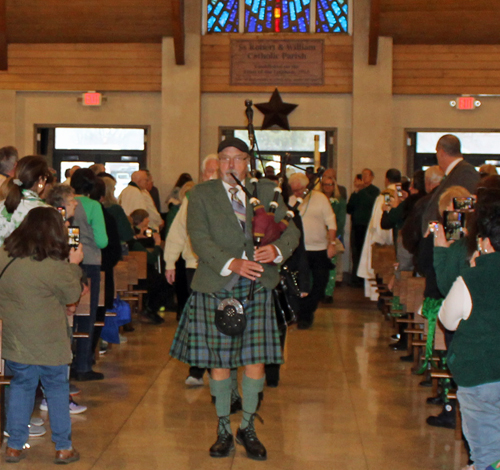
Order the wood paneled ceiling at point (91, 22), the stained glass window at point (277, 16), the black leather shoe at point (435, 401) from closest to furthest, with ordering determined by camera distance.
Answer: the black leather shoe at point (435, 401)
the wood paneled ceiling at point (91, 22)
the stained glass window at point (277, 16)

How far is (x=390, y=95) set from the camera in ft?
41.0

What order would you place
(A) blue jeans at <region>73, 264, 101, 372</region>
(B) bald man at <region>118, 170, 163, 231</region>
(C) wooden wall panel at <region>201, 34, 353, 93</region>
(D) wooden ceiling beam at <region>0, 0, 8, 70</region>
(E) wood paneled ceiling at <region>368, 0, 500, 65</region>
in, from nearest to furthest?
(A) blue jeans at <region>73, 264, 101, 372</region>, (B) bald man at <region>118, 170, 163, 231</region>, (D) wooden ceiling beam at <region>0, 0, 8, 70</region>, (E) wood paneled ceiling at <region>368, 0, 500, 65</region>, (C) wooden wall panel at <region>201, 34, 353, 93</region>

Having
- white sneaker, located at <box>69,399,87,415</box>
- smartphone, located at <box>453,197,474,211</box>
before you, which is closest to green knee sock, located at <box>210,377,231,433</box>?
white sneaker, located at <box>69,399,87,415</box>

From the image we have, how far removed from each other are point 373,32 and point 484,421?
9.64 m

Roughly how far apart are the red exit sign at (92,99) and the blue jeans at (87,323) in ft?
24.8

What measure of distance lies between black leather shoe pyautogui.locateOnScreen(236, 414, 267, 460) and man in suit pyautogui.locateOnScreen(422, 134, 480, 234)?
75.5 inches

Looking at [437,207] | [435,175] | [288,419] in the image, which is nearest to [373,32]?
[435,175]

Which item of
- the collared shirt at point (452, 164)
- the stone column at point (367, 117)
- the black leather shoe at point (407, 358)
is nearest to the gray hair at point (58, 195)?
the collared shirt at point (452, 164)

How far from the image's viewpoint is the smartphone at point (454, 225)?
12.3 ft

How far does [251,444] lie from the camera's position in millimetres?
4027

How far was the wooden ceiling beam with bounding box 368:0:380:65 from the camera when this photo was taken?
37.4 feet

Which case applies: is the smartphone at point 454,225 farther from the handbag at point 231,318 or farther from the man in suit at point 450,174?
the man in suit at point 450,174

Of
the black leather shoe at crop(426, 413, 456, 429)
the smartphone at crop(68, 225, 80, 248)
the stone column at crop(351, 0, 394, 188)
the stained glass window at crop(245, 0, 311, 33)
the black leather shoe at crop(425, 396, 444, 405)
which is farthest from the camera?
the stained glass window at crop(245, 0, 311, 33)

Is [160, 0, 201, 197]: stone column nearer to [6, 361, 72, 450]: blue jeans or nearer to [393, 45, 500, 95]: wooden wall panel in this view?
[393, 45, 500, 95]: wooden wall panel
